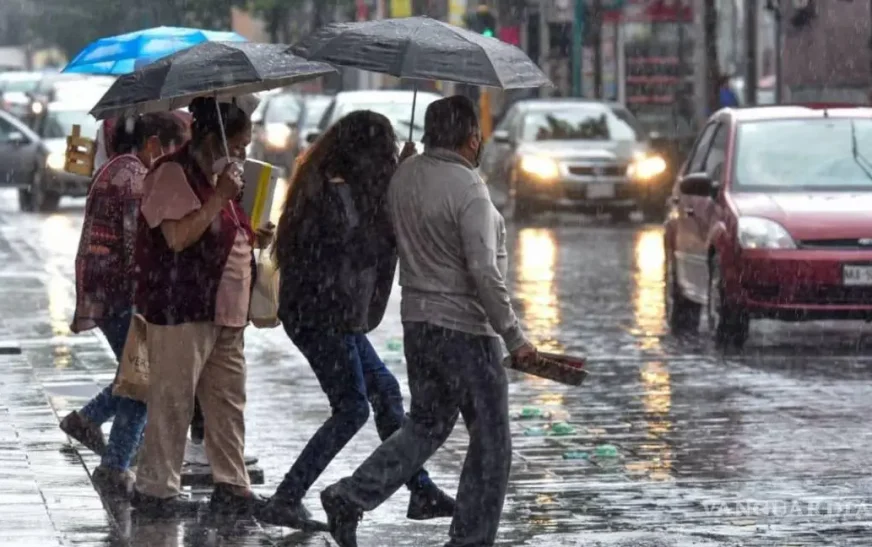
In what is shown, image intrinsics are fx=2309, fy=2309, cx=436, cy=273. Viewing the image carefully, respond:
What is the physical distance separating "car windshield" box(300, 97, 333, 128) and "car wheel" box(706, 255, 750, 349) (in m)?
22.4

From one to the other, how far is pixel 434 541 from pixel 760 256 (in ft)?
21.5

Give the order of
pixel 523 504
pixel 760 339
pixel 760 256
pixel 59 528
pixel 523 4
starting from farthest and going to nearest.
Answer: pixel 523 4, pixel 760 339, pixel 760 256, pixel 523 504, pixel 59 528

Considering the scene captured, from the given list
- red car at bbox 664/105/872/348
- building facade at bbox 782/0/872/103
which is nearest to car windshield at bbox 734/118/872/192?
red car at bbox 664/105/872/348

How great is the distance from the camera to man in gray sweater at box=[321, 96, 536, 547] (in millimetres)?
7527

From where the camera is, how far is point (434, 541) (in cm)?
837

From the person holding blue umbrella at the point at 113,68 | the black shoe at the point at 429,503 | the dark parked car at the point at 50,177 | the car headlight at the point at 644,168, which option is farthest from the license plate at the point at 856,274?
the dark parked car at the point at 50,177

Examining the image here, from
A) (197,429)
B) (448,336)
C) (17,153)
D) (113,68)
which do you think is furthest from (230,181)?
(17,153)

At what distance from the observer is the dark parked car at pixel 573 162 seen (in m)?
29.0

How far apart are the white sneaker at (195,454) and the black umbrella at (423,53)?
230 centimetres

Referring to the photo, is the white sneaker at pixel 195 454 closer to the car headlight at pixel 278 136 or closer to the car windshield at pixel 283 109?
the car headlight at pixel 278 136

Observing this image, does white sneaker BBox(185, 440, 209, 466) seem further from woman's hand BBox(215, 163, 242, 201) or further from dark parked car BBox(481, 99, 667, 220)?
dark parked car BBox(481, 99, 667, 220)

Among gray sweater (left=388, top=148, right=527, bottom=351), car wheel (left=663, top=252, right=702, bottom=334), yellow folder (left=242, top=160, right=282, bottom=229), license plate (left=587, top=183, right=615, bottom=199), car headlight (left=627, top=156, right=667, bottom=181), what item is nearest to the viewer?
gray sweater (left=388, top=148, right=527, bottom=351)

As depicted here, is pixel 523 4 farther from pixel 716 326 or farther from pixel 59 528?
pixel 59 528

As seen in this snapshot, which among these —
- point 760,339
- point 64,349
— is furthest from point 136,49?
point 760,339
